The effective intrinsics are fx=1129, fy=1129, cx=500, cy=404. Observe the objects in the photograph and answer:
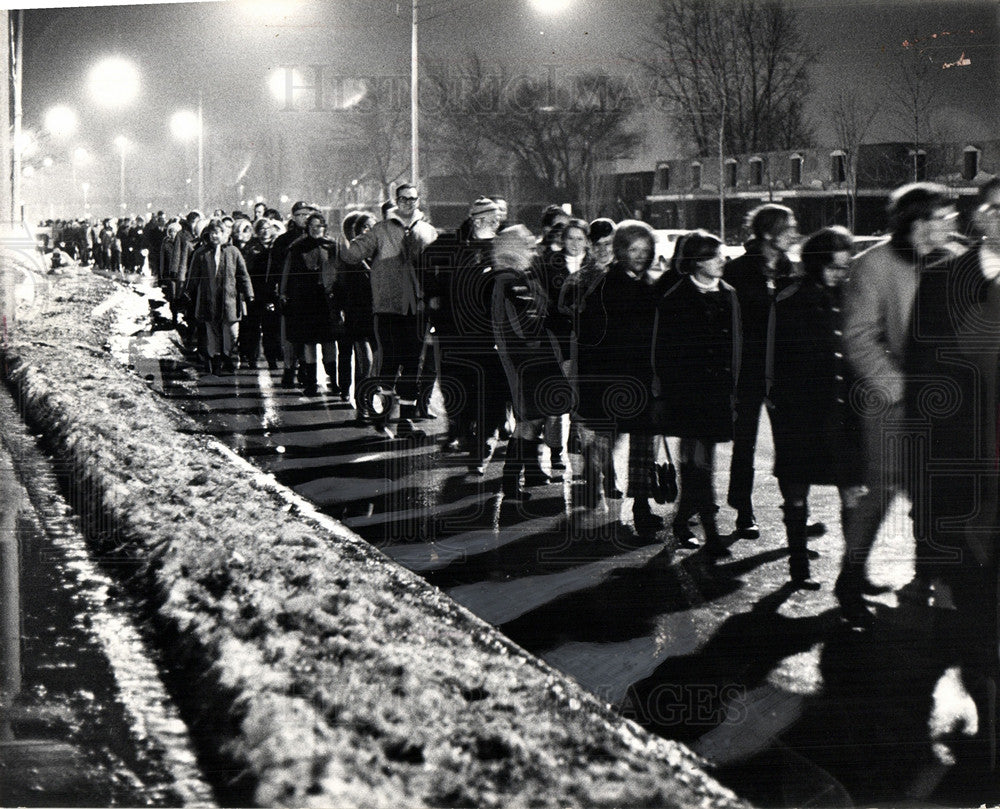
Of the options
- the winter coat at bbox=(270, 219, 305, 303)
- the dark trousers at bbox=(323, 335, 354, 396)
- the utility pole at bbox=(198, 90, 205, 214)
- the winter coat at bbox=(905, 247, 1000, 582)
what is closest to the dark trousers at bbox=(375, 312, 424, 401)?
the dark trousers at bbox=(323, 335, 354, 396)

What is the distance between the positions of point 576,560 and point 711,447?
1.72ft

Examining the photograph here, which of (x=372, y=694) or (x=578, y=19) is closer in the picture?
(x=372, y=694)

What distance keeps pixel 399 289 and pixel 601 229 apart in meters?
0.65

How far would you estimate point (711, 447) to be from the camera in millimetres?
3359

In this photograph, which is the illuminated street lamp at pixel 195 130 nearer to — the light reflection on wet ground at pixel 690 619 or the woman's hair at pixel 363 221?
the woman's hair at pixel 363 221

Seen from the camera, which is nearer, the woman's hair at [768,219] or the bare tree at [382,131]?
the woman's hair at [768,219]

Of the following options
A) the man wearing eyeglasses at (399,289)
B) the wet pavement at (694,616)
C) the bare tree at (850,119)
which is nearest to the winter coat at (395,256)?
the man wearing eyeglasses at (399,289)

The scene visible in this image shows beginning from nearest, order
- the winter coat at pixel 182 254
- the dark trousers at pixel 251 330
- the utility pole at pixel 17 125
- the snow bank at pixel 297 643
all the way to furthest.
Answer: the snow bank at pixel 297 643 → the utility pole at pixel 17 125 → the winter coat at pixel 182 254 → the dark trousers at pixel 251 330

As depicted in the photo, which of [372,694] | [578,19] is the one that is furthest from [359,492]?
[578,19]

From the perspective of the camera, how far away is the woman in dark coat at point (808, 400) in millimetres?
3193

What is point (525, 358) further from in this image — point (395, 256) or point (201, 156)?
point (201, 156)

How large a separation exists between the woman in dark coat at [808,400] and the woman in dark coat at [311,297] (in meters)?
1.34

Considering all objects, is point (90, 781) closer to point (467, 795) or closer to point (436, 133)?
point (467, 795)

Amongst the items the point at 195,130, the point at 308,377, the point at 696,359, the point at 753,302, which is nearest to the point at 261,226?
the point at 195,130
